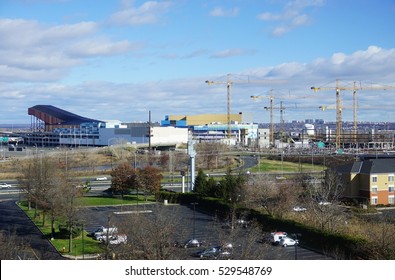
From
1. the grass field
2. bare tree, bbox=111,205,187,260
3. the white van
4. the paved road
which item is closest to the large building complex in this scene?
the grass field

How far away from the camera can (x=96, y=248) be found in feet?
18.6

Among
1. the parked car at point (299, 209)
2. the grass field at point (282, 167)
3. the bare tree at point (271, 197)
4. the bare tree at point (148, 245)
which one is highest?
the bare tree at point (148, 245)

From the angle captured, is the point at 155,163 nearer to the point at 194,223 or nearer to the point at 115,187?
the point at 115,187

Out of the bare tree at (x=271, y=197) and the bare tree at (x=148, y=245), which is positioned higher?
the bare tree at (x=148, y=245)

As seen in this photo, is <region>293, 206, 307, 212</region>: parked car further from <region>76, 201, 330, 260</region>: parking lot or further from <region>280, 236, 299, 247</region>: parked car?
<region>280, 236, 299, 247</region>: parked car

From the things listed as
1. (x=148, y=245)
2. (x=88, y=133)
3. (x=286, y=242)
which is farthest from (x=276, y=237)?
(x=88, y=133)

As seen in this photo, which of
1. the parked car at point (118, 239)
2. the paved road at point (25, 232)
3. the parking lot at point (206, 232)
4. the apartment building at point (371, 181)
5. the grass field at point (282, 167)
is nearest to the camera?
the parking lot at point (206, 232)

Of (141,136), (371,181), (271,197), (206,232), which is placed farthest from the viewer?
(141,136)

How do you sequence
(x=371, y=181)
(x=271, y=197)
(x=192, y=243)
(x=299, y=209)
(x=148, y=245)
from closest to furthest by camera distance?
(x=148, y=245), (x=192, y=243), (x=271, y=197), (x=299, y=209), (x=371, y=181)

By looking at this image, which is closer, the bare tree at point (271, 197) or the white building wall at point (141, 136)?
the bare tree at point (271, 197)

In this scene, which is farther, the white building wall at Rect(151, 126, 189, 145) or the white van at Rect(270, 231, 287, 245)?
the white building wall at Rect(151, 126, 189, 145)

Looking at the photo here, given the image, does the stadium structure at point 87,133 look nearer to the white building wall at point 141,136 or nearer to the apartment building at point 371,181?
the white building wall at point 141,136

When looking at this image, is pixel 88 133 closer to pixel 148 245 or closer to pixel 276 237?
pixel 276 237

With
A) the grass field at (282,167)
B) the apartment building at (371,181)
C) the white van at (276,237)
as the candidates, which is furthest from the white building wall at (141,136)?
the white van at (276,237)
